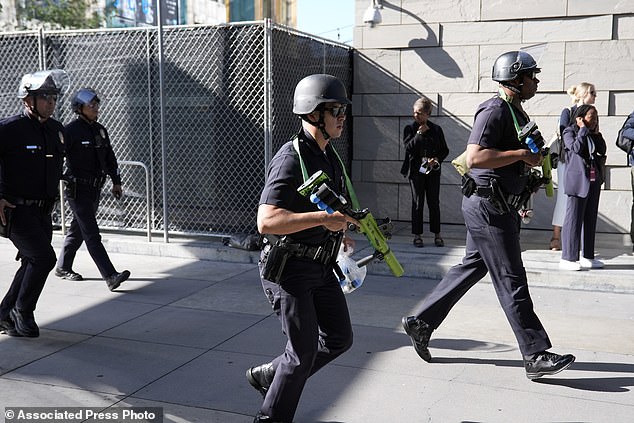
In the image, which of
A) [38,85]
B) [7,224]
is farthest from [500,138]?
[7,224]

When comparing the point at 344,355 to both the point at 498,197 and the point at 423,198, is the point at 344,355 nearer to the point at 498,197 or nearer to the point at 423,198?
the point at 498,197

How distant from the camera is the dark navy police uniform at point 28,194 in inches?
211

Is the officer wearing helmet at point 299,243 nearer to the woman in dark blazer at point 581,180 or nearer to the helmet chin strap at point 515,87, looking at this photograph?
the helmet chin strap at point 515,87

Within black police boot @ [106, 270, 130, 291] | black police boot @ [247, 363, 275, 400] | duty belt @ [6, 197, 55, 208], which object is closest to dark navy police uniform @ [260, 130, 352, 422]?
black police boot @ [247, 363, 275, 400]

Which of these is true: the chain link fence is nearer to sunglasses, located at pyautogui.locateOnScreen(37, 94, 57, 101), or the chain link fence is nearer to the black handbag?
sunglasses, located at pyautogui.locateOnScreen(37, 94, 57, 101)

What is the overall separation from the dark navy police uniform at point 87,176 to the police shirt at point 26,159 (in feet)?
4.69

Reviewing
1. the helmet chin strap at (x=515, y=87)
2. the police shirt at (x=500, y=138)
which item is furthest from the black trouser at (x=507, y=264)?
the helmet chin strap at (x=515, y=87)

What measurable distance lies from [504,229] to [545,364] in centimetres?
88

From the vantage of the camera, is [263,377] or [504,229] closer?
[263,377]

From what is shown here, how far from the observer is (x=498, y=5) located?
9.40 metres

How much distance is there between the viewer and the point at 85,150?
276 inches

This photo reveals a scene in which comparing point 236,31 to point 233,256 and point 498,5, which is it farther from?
point 498,5

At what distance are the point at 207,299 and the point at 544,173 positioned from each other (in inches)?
129

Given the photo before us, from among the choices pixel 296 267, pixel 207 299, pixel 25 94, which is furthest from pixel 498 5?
pixel 296 267
